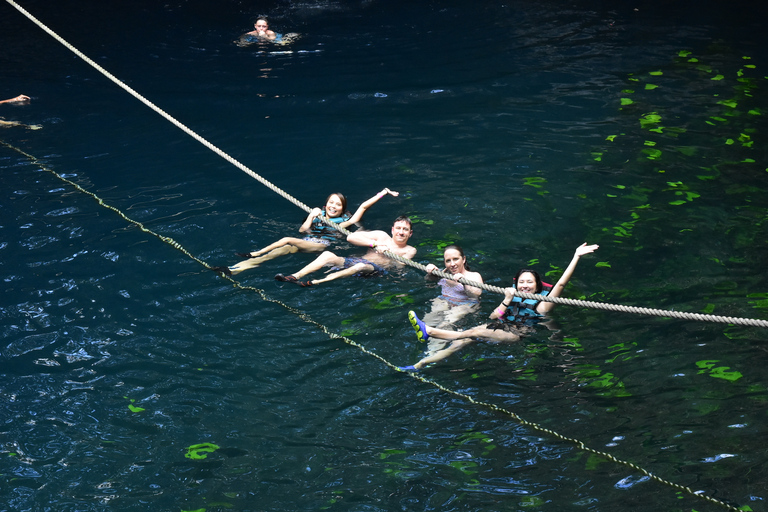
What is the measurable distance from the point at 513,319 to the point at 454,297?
0.74 metres

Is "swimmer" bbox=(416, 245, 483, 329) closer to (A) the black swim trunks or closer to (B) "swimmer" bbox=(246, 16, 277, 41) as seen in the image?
(A) the black swim trunks

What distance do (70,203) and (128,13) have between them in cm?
966

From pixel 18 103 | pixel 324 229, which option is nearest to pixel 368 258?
pixel 324 229

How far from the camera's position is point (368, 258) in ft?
23.3

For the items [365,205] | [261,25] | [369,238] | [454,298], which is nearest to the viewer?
[454,298]

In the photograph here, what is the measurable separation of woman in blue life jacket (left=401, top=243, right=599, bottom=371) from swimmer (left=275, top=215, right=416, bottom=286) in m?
1.17

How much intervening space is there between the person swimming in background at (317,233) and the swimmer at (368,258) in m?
0.27

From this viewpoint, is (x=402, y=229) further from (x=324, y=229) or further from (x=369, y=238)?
(x=324, y=229)

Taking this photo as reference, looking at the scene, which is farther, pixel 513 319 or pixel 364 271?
pixel 364 271

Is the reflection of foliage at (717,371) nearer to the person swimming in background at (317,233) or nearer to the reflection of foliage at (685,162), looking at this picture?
the reflection of foliage at (685,162)

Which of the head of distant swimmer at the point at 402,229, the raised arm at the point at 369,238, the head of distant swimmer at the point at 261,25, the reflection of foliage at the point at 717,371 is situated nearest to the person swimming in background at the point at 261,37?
the head of distant swimmer at the point at 261,25

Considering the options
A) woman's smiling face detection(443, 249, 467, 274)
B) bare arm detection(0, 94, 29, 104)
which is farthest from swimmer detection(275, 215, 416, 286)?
bare arm detection(0, 94, 29, 104)

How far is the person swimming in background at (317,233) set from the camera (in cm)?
712

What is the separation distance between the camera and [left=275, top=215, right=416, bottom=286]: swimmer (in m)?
6.79
